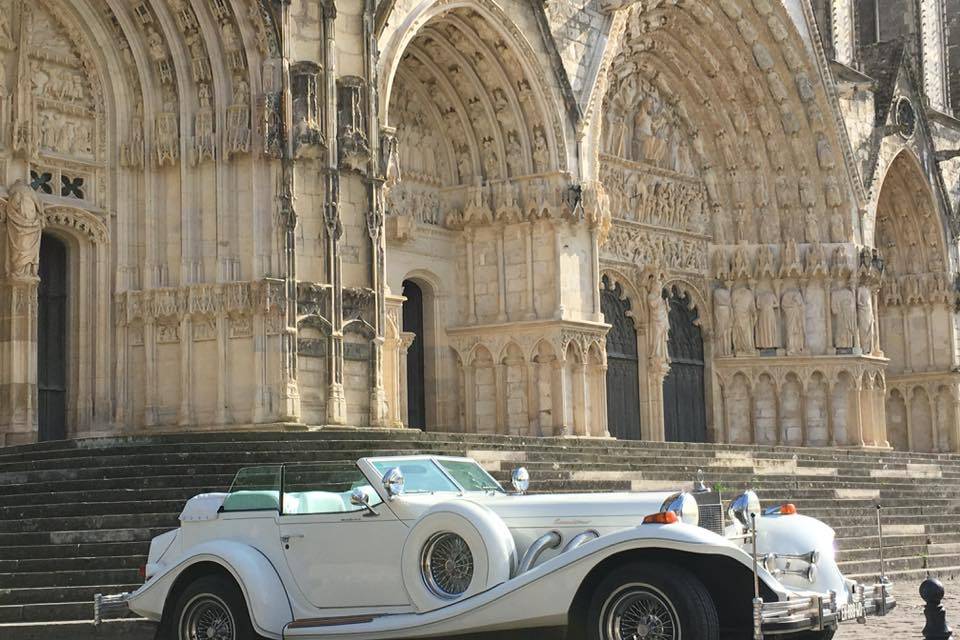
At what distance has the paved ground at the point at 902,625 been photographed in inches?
444

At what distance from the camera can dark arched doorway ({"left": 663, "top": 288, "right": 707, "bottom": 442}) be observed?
3023 centimetres

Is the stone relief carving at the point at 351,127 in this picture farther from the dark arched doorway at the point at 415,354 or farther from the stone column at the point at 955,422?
the stone column at the point at 955,422

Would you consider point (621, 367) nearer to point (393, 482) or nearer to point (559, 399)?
point (559, 399)

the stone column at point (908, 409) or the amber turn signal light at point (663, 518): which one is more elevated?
the stone column at point (908, 409)

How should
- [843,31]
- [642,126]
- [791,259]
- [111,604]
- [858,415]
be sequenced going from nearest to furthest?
[111,604] → [642,126] → [858,415] → [791,259] → [843,31]

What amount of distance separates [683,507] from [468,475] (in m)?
1.73

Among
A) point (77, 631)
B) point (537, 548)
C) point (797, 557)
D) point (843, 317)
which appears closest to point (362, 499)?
point (537, 548)

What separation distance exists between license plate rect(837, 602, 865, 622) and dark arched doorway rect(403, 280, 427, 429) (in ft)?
56.7

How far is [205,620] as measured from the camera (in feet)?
31.4

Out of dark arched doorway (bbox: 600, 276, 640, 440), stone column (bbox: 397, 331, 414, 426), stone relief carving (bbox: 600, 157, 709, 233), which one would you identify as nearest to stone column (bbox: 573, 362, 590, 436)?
stone column (bbox: 397, 331, 414, 426)

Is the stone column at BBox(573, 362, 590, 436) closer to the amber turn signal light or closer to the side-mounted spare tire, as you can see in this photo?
the side-mounted spare tire

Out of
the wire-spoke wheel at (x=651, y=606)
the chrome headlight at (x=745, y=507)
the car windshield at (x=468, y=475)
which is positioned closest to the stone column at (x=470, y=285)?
the car windshield at (x=468, y=475)

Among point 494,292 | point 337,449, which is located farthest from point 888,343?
point 337,449

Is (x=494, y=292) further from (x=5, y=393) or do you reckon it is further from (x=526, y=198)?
(x=5, y=393)
